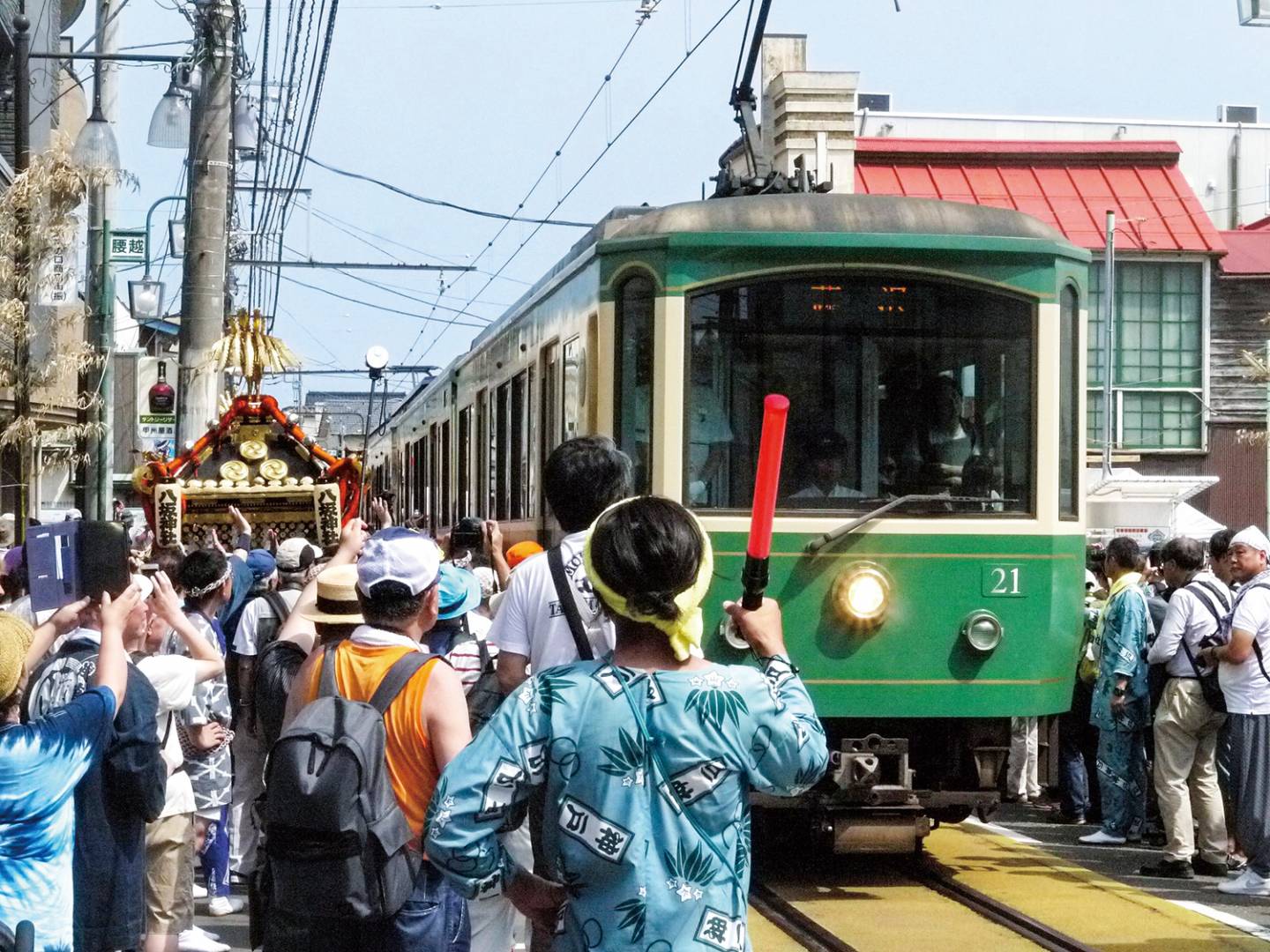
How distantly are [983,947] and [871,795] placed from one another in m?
0.97

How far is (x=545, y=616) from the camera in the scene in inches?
209

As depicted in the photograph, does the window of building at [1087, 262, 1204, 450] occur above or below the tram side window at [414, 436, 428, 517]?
above

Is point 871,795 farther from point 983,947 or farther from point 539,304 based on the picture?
point 539,304

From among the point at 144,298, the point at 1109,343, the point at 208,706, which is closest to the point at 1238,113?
the point at 1109,343

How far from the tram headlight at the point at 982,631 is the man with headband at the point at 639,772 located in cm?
555

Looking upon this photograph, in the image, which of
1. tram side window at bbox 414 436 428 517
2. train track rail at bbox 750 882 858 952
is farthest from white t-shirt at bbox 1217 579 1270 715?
tram side window at bbox 414 436 428 517

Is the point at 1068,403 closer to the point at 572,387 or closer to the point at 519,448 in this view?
the point at 572,387

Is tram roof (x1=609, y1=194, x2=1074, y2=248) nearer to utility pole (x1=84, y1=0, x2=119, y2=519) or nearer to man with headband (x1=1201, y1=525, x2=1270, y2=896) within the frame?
man with headband (x1=1201, y1=525, x2=1270, y2=896)

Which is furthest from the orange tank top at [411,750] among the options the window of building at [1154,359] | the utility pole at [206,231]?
the window of building at [1154,359]

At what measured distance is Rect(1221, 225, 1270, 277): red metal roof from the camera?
28.2 m

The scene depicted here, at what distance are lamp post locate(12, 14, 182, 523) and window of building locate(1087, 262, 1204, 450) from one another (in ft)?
48.5

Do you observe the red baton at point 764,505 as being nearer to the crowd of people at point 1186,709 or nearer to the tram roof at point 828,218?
the tram roof at point 828,218

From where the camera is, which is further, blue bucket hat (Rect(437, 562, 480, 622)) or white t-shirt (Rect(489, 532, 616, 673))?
blue bucket hat (Rect(437, 562, 480, 622))

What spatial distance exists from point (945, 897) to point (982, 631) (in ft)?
4.12
